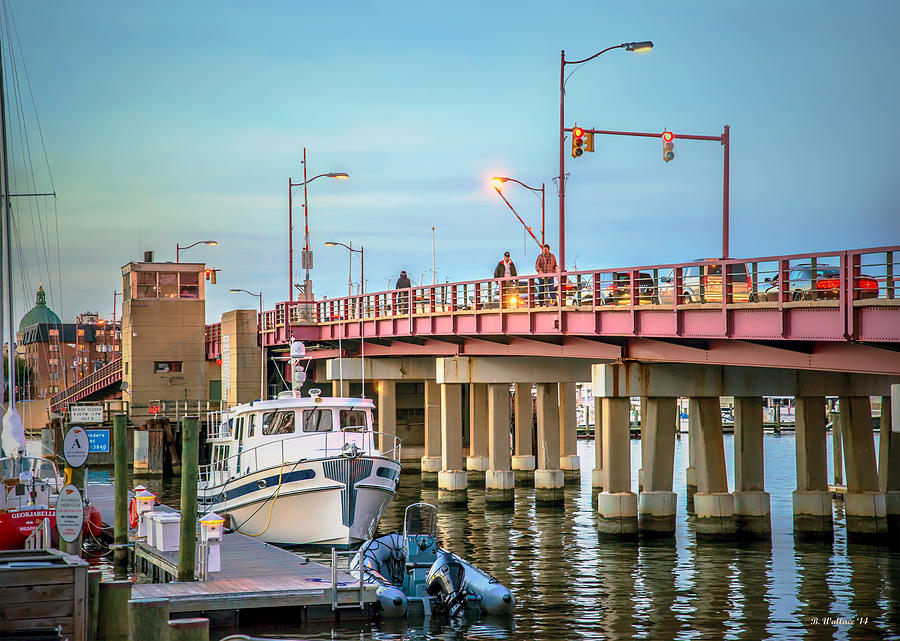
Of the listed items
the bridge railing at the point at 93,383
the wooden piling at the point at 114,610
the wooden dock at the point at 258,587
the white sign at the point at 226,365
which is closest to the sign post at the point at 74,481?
the wooden dock at the point at 258,587

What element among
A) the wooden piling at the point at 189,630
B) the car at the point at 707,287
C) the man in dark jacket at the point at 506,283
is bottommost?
the wooden piling at the point at 189,630

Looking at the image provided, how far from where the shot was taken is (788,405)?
14975 centimetres

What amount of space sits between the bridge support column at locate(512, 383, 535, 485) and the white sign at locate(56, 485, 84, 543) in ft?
97.7

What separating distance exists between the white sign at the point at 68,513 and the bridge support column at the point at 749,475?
18.3m

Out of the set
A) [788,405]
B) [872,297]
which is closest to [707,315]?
[872,297]

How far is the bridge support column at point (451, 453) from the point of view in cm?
4634

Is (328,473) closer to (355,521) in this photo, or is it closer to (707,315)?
(355,521)

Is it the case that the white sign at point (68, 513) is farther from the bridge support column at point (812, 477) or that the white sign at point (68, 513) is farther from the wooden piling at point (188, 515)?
the bridge support column at point (812, 477)

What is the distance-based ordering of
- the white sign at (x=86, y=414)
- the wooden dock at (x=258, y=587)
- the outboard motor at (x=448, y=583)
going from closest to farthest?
the wooden dock at (x=258, y=587) < the outboard motor at (x=448, y=583) < the white sign at (x=86, y=414)

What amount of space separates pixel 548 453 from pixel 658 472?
12.6m

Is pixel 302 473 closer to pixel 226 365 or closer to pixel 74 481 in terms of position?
pixel 74 481

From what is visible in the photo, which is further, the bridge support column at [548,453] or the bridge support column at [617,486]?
the bridge support column at [548,453]

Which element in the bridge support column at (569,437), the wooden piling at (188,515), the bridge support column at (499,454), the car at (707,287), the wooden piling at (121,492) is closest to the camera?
the wooden piling at (188,515)

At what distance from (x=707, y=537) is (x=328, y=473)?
34.8ft
